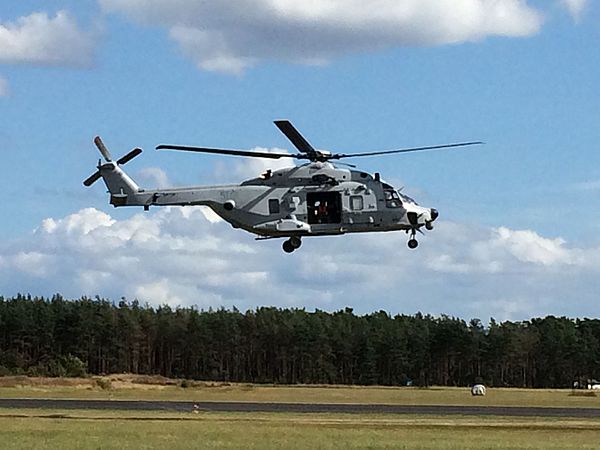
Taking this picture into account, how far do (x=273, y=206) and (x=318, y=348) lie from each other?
433 feet

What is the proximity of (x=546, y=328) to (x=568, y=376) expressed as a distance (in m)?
12.5

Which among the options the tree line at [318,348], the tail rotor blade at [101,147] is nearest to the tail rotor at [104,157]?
the tail rotor blade at [101,147]

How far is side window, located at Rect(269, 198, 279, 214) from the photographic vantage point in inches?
1971

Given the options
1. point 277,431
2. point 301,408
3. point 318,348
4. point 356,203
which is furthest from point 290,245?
point 318,348

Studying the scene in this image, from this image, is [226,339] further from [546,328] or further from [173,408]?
[173,408]

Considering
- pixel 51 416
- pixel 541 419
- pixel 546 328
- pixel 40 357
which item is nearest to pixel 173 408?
pixel 51 416

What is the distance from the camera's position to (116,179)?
52.7 metres

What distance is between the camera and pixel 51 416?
63094 mm

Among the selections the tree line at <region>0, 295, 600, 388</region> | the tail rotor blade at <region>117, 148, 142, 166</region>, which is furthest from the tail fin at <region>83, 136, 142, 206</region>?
the tree line at <region>0, 295, 600, 388</region>

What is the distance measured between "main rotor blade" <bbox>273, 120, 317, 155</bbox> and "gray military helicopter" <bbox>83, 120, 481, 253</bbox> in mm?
49

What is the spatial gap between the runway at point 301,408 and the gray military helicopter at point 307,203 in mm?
22115

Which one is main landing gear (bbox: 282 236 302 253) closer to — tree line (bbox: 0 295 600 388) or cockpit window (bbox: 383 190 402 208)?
cockpit window (bbox: 383 190 402 208)

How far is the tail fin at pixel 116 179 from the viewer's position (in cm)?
5200

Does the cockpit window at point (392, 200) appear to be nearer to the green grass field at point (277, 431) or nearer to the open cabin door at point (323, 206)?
the open cabin door at point (323, 206)
